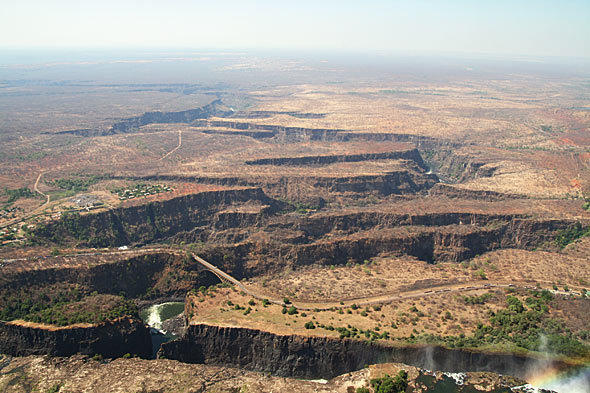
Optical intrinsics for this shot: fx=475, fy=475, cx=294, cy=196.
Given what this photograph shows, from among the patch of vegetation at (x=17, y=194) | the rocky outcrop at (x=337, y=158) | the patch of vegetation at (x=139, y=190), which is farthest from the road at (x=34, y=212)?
the rocky outcrop at (x=337, y=158)

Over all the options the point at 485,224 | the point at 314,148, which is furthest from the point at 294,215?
the point at 314,148

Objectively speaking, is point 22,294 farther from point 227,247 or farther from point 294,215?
point 294,215

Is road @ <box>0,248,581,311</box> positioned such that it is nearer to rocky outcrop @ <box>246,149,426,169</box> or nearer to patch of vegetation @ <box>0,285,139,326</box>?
patch of vegetation @ <box>0,285,139,326</box>

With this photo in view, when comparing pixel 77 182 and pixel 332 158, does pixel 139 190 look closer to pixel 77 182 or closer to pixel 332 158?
pixel 77 182

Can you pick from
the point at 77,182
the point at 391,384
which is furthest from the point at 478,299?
the point at 77,182

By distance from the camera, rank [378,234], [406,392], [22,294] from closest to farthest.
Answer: [406,392] → [22,294] → [378,234]

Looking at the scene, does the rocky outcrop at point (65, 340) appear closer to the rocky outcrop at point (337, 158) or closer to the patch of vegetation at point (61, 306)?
the patch of vegetation at point (61, 306)
